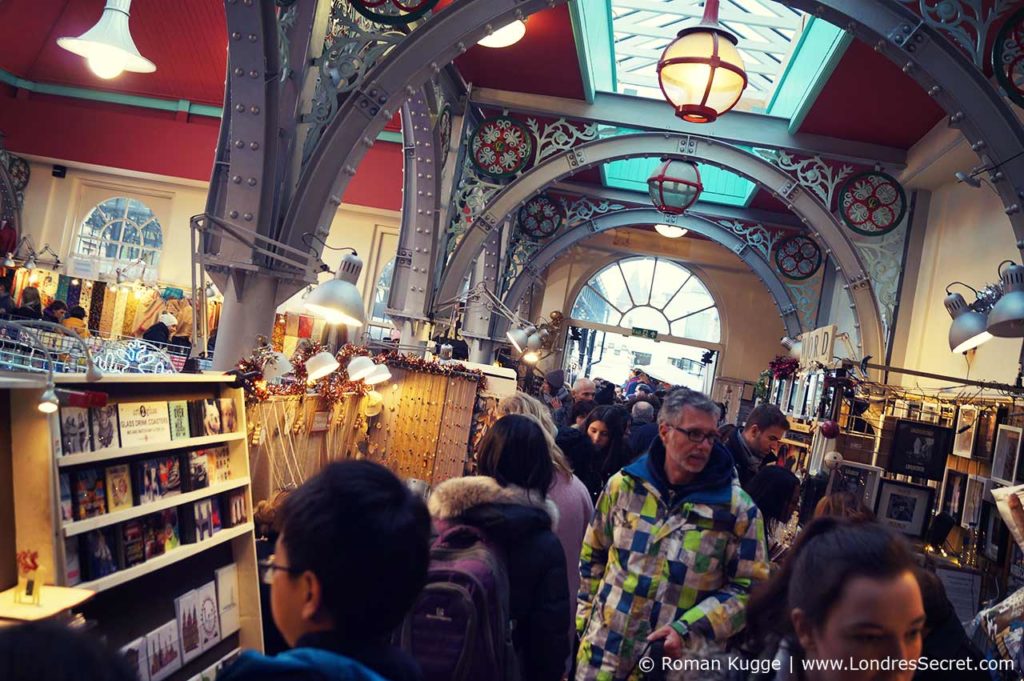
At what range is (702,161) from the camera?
37.2 ft

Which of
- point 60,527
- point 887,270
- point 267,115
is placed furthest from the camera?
point 887,270

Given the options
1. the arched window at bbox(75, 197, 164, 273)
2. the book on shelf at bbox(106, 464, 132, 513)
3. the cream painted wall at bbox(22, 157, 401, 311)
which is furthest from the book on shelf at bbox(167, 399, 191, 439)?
the arched window at bbox(75, 197, 164, 273)

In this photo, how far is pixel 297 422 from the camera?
20.2ft

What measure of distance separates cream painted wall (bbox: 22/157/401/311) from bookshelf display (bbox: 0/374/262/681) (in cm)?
1288

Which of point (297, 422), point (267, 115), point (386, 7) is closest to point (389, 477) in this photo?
point (267, 115)

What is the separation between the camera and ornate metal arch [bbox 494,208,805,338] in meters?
16.3

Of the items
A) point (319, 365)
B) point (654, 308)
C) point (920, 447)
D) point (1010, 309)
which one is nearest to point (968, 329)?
point (920, 447)

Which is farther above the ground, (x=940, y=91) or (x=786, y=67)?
(x=786, y=67)

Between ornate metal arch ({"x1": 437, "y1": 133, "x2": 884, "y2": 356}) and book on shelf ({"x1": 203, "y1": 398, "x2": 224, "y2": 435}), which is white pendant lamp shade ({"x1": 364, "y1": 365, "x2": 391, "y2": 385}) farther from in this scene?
ornate metal arch ({"x1": 437, "y1": 133, "x2": 884, "y2": 356})

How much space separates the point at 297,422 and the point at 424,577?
479cm

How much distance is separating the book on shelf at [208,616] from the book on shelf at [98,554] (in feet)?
2.34

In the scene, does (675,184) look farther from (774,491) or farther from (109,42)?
(109,42)

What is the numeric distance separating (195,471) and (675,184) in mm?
7109

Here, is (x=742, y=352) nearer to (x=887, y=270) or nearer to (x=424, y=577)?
(x=887, y=270)
